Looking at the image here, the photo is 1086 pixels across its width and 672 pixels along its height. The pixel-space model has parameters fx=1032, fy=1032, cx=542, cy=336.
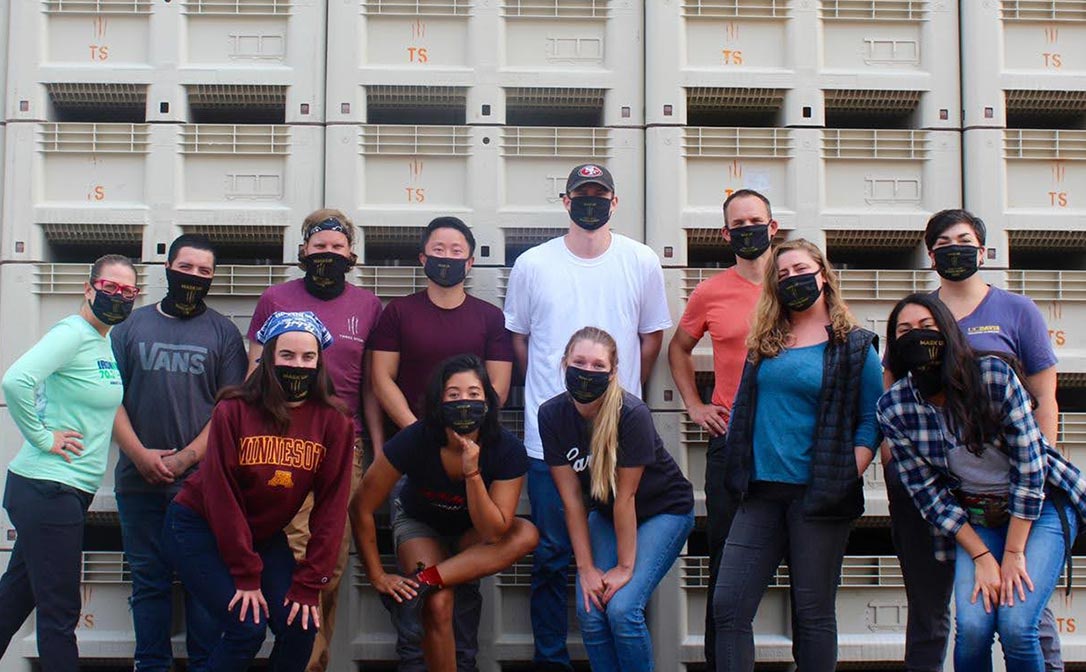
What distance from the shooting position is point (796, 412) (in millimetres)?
3668

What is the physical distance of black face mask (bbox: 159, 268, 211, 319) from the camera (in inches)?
170

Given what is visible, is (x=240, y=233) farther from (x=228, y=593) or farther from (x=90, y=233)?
(x=228, y=593)

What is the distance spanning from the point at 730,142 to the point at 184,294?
2.48 meters

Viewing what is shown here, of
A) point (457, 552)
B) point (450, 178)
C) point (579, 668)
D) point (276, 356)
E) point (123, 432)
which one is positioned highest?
point (450, 178)

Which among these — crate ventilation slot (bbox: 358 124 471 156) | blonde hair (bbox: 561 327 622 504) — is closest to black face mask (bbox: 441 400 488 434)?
blonde hair (bbox: 561 327 622 504)

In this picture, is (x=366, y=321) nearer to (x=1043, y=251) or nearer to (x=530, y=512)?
(x=530, y=512)

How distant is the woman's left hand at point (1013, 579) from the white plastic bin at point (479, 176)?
2.07 meters

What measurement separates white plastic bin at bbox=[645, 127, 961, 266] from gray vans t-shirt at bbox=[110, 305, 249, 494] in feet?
6.49

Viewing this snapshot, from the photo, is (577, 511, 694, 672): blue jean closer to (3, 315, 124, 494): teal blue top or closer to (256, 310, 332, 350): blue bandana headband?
(256, 310, 332, 350): blue bandana headband

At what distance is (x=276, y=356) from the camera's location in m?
3.78

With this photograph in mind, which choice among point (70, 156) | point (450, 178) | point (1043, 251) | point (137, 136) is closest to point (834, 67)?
point (1043, 251)

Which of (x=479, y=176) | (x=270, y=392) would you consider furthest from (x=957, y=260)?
(x=270, y=392)

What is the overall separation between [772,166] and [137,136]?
9.42ft

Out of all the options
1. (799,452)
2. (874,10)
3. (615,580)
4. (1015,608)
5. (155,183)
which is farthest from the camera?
(874,10)
